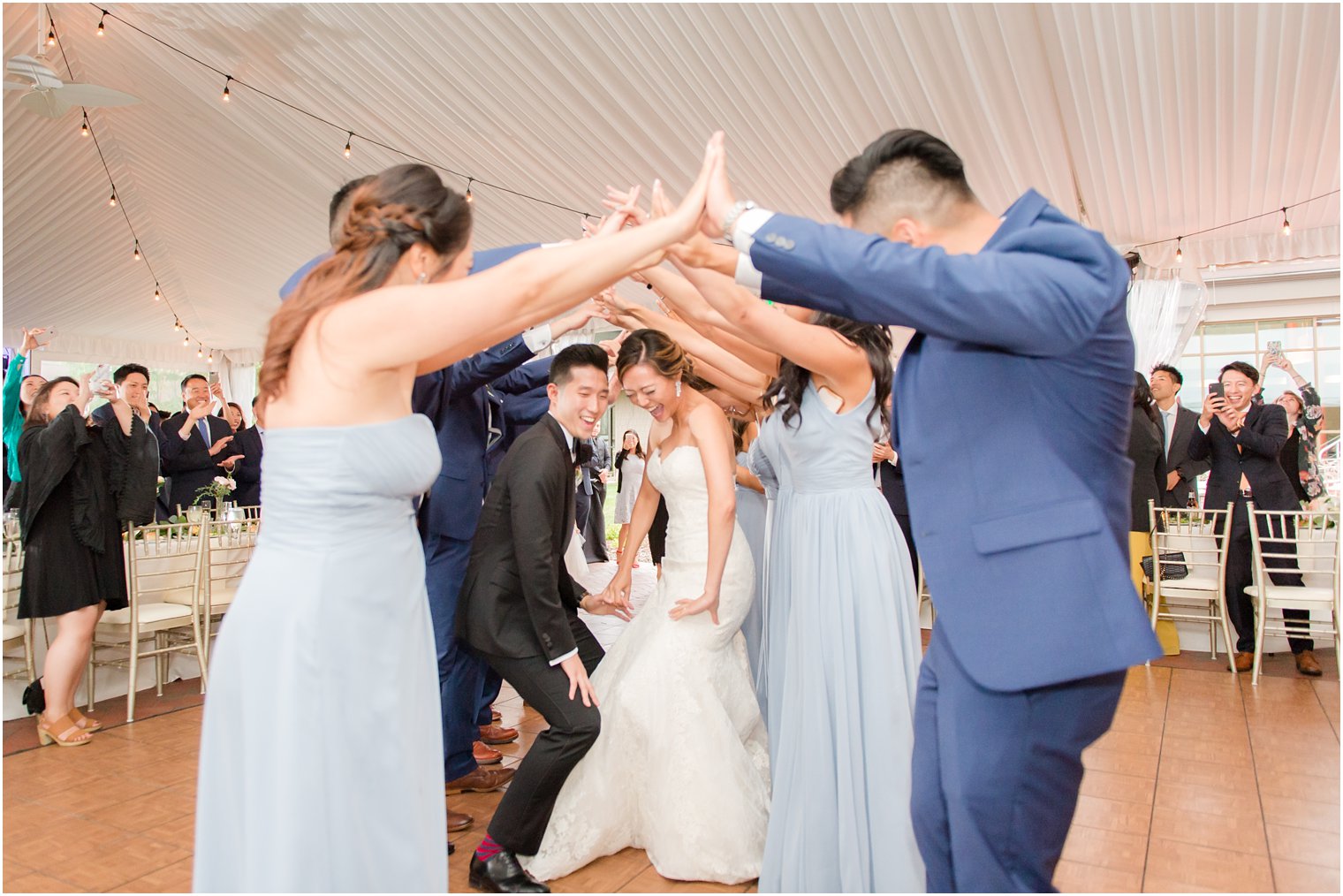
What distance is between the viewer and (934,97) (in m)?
6.25

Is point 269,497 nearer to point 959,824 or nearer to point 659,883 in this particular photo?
point 959,824

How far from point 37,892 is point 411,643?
2012 mm

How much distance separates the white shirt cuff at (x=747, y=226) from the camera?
1.62 meters

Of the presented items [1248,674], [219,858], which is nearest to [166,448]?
[219,858]

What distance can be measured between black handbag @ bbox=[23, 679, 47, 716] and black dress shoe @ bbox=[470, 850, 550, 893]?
10.2 ft

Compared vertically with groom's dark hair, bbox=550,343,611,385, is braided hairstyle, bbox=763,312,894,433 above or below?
below

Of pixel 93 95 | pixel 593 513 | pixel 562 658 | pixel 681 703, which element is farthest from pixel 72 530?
pixel 593 513

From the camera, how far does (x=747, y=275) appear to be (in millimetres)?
1805

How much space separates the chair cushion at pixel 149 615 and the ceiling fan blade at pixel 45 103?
5111mm

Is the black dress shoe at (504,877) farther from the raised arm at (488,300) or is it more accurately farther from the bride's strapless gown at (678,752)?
the raised arm at (488,300)

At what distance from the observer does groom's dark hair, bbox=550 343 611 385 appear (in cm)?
304

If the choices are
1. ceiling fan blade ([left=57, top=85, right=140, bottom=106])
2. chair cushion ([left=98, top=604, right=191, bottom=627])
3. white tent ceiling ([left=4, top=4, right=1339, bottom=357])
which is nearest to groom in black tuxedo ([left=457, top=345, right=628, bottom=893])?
chair cushion ([left=98, top=604, right=191, bottom=627])

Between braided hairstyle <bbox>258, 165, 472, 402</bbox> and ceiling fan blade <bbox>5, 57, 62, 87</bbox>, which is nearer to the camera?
braided hairstyle <bbox>258, 165, 472, 402</bbox>

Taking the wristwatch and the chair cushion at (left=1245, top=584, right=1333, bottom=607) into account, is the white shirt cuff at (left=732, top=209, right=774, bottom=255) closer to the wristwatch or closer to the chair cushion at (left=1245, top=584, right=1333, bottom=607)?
the wristwatch
